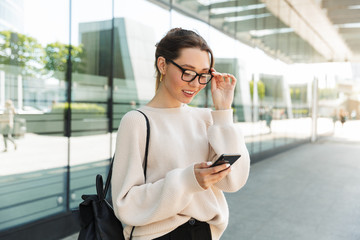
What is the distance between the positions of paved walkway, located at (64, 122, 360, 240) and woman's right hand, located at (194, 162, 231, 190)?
3.38 meters

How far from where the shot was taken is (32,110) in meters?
3.84

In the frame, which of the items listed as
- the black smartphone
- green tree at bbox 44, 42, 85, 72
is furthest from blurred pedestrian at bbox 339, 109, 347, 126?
the black smartphone

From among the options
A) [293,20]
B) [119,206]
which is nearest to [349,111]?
[293,20]

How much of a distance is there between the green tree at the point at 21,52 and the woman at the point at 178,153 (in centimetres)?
295

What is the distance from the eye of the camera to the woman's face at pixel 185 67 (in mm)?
1165

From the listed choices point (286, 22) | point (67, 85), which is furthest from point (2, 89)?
point (286, 22)

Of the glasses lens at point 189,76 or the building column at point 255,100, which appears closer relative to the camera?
the glasses lens at point 189,76

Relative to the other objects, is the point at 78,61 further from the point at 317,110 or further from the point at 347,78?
the point at 347,78

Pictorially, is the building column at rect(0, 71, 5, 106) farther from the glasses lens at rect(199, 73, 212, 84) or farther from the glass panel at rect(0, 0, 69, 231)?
the glasses lens at rect(199, 73, 212, 84)

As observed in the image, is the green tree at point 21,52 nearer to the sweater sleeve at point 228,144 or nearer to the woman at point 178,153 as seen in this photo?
the woman at point 178,153

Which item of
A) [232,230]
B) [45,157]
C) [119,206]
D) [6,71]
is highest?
[6,71]

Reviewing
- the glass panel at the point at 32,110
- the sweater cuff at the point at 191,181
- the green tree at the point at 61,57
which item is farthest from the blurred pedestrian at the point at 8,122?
the sweater cuff at the point at 191,181

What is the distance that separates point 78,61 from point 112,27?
0.86 meters

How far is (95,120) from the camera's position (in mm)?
4707
